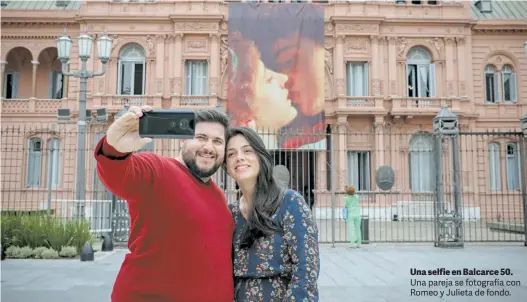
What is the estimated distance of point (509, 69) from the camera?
23031 mm

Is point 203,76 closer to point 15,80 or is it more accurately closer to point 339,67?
point 339,67

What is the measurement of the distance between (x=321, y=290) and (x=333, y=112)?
53.4ft

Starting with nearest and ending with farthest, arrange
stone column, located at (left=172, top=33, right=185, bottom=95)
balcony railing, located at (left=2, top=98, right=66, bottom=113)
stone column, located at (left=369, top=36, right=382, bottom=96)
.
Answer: stone column, located at (left=172, top=33, right=185, bottom=95) < stone column, located at (left=369, top=36, right=382, bottom=96) < balcony railing, located at (left=2, top=98, right=66, bottom=113)

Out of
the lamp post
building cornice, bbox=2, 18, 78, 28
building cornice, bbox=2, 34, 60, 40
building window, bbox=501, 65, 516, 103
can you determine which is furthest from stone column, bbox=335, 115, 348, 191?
building cornice, bbox=2, 34, 60, 40

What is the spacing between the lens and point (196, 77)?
22.0 metres

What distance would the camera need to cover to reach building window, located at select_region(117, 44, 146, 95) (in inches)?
861

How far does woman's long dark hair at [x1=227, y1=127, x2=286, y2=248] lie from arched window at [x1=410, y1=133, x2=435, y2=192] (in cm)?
1991

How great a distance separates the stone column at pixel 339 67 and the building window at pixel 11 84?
17.3m

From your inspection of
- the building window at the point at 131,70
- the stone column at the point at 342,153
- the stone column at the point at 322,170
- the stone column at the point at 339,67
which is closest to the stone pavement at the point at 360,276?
the stone column at the point at 342,153

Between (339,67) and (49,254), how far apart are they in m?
16.7

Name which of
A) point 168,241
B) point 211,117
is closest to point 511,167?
point 211,117

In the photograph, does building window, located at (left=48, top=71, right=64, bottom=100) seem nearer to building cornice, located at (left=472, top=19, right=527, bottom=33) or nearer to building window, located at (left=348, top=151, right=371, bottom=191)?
building window, located at (left=348, top=151, right=371, bottom=191)

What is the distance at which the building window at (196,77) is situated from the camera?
22.0 m

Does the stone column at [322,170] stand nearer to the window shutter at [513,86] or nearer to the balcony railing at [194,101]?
the balcony railing at [194,101]
